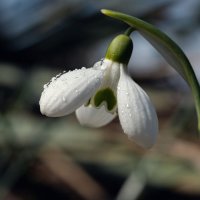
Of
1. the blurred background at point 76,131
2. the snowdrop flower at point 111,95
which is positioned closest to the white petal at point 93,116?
the snowdrop flower at point 111,95

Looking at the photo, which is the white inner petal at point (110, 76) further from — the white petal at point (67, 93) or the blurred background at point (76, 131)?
the blurred background at point (76, 131)

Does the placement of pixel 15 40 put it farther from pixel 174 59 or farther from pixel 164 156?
pixel 174 59

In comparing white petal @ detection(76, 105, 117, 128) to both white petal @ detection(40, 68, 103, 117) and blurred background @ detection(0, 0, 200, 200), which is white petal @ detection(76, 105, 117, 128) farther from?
blurred background @ detection(0, 0, 200, 200)

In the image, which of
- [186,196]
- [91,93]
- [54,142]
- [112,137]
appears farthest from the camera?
[112,137]

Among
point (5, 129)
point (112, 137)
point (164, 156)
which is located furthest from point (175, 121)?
point (5, 129)

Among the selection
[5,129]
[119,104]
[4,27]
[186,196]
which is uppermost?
[4,27]

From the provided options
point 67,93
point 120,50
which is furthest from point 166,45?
point 67,93

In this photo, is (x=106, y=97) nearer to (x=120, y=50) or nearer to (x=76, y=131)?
(x=120, y=50)
